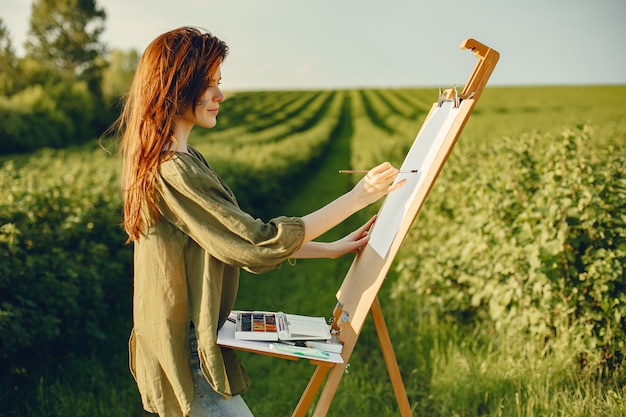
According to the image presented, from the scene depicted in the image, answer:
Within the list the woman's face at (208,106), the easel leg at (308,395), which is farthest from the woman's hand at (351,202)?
the easel leg at (308,395)

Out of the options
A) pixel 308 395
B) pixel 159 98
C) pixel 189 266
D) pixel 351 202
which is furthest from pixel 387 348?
pixel 159 98

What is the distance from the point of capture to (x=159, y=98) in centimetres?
194

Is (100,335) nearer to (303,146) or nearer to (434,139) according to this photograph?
(434,139)

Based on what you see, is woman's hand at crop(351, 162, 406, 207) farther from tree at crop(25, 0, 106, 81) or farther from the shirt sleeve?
tree at crop(25, 0, 106, 81)

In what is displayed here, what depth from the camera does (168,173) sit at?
74.8 inches

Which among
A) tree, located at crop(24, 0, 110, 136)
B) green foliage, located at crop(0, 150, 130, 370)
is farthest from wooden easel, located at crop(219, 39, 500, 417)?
tree, located at crop(24, 0, 110, 136)

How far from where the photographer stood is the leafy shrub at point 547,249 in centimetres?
370

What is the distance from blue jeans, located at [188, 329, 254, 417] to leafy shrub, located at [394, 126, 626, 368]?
2.60 metres

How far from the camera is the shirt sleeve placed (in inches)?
73.8

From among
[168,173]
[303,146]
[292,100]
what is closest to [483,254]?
[168,173]

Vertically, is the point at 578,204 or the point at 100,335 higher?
the point at 578,204

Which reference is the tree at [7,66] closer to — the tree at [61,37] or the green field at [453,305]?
the tree at [61,37]

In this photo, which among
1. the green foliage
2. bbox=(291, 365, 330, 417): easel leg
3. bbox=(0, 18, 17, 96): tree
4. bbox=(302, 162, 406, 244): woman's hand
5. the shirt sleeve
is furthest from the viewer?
bbox=(0, 18, 17, 96): tree

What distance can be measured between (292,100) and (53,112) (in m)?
46.9
